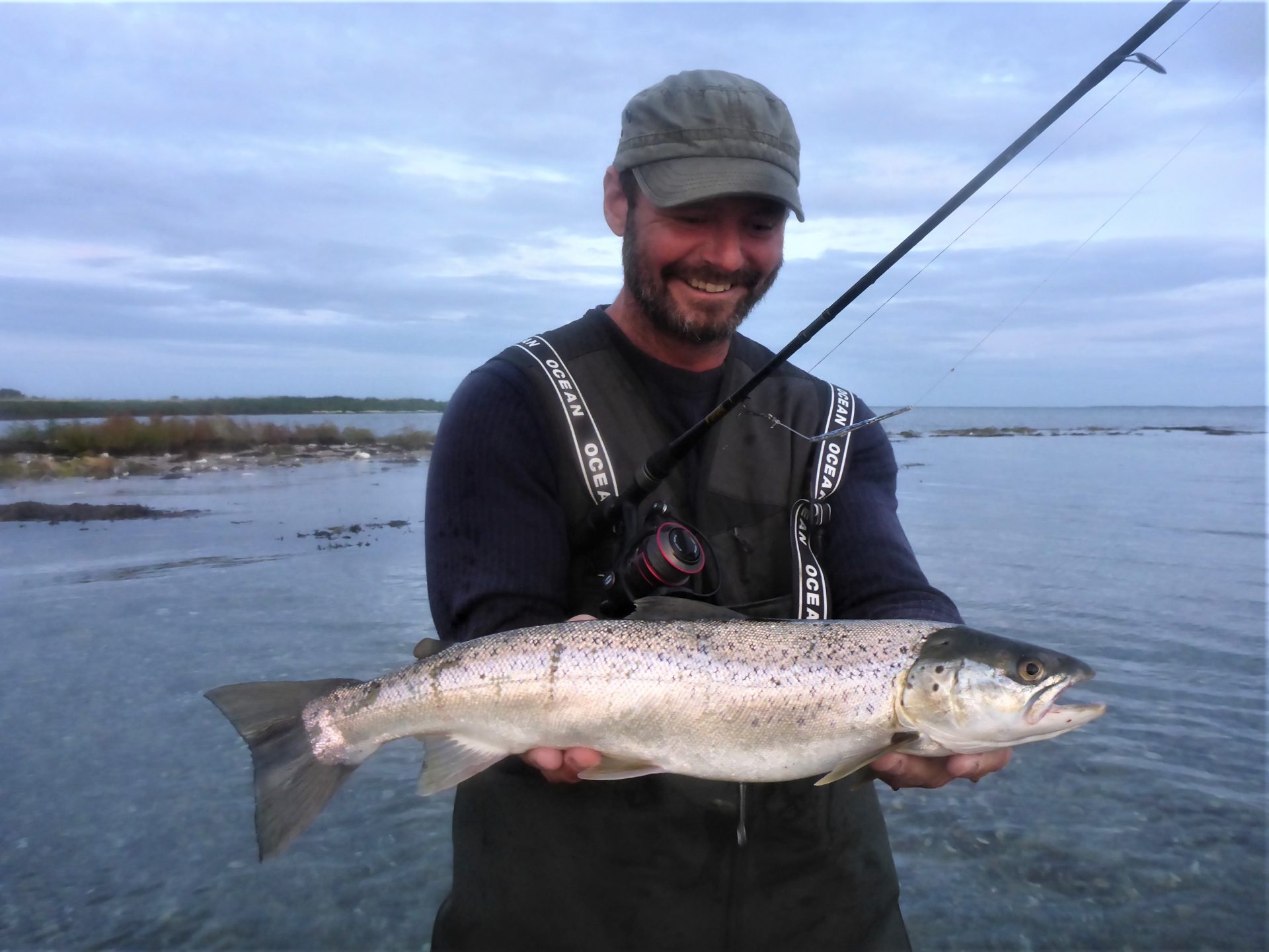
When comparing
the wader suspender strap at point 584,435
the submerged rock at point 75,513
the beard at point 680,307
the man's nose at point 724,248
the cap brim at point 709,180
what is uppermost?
the cap brim at point 709,180

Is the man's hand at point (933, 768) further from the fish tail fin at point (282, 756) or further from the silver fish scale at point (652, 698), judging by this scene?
the fish tail fin at point (282, 756)

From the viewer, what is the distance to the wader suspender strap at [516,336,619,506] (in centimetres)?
306

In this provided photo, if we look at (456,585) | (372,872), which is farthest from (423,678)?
(372,872)

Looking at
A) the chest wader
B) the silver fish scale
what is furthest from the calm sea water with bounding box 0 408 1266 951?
the silver fish scale

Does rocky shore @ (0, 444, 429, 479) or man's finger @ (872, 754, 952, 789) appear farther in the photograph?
rocky shore @ (0, 444, 429, 479)

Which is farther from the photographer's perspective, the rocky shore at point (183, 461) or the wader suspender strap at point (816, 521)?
the rocky shore at point (183, 461)

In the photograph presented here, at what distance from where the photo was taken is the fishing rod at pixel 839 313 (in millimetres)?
3035

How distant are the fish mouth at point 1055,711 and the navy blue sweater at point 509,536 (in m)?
0.47

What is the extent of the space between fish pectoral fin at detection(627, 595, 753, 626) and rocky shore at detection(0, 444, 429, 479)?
71.0ft

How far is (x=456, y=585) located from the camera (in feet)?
9.60

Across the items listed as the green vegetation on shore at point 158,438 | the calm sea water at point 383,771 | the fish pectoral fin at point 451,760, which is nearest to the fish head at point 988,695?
the fish pectoral fin at point 451,760

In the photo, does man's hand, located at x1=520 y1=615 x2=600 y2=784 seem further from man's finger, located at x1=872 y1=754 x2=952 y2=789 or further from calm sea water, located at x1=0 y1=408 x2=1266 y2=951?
calm sea water, located at x1=0 y1=408 x2=1266 y2=951

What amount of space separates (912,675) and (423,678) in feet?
5.08

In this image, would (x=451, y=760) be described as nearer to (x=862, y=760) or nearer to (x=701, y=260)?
(x=862, y=760)
